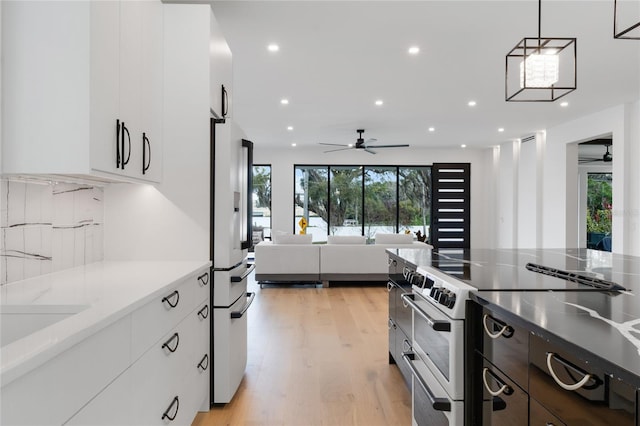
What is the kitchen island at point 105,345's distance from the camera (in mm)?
887

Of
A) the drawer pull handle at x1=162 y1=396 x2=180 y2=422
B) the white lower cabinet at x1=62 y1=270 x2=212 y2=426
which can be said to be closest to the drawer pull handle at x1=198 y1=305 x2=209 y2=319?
the white lower cabinet at x1=62 y1=270 x2=212 y2=426

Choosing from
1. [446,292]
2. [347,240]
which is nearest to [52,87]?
[446,292]

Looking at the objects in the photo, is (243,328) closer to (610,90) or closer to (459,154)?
(610,90)

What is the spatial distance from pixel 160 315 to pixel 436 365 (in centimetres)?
120

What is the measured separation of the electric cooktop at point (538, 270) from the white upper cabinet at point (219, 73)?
5.61 feet

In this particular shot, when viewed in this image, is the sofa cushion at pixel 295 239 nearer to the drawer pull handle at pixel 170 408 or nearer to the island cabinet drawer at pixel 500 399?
the drawer pull handle at pixel 170 408

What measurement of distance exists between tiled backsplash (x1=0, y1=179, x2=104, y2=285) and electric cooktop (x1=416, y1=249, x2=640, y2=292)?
1890mm

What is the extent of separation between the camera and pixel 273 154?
10.2m

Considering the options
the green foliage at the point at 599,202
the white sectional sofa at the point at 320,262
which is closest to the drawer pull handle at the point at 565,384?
the white sectional sofa at the point at 320,262

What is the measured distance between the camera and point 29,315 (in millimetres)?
1338

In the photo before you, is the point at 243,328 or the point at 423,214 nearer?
the point at 243,328

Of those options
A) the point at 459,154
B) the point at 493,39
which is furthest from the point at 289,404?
the point at 459,154

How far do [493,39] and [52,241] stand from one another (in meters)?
3.72

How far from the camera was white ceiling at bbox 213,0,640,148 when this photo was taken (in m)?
3.14
